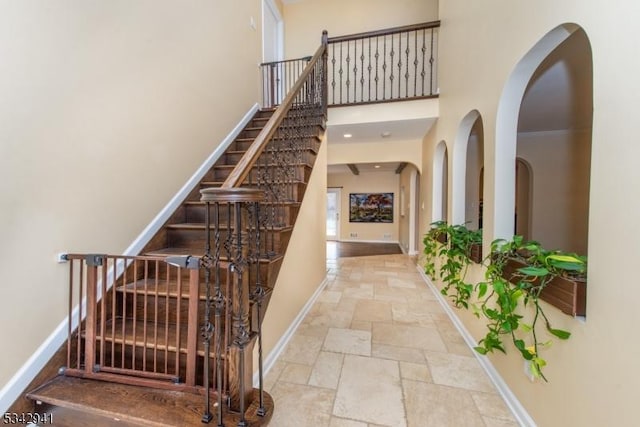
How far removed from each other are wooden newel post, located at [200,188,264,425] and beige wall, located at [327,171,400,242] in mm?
8099

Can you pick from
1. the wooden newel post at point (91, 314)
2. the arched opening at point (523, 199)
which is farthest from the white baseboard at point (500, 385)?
the arched opening at point (523, 199)

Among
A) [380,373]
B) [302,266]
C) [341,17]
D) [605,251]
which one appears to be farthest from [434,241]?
[341,17]

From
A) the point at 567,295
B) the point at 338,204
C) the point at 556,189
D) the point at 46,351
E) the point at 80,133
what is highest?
the point at 80,133

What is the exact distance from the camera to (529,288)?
4.58ft

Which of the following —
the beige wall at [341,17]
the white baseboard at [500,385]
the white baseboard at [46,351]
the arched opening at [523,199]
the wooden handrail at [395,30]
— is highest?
the beige wall at [341,17]

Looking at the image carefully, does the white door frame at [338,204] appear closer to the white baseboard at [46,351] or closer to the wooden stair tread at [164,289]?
the white baseboard at [46,351]

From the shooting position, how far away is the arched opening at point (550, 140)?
70.1 inches

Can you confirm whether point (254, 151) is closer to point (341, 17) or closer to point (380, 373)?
point (380, 373)

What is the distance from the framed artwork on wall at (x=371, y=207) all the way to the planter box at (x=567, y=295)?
7.64 metres

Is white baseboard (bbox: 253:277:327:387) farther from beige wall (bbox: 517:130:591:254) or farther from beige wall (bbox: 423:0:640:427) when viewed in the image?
beige wall (bbox: 517:130:591:254)

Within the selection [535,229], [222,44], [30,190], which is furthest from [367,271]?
[30,190]

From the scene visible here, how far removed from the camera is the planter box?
44.4 inches

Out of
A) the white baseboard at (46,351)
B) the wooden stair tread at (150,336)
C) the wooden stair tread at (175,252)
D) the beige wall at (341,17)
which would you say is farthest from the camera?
the beige wall at (341,17)

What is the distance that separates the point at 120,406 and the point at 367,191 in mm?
8357
